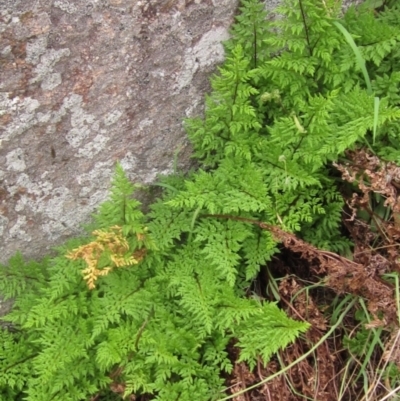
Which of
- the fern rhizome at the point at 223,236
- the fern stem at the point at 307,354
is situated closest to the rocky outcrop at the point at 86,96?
the fern rhizome at the point at 223,236

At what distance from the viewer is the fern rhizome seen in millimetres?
2854

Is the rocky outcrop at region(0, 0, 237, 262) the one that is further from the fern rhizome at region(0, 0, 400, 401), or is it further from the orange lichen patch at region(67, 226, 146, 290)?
the orange lichen patch at region(67, 226, 146, 290)

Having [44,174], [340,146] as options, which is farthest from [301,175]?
[44,174]

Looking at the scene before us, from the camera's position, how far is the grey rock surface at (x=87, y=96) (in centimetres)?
269

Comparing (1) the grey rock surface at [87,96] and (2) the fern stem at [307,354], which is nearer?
(1) the grey rock surface at [87,96]

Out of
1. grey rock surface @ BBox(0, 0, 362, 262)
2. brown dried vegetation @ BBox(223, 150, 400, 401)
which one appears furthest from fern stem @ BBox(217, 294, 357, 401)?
grey rock surface @ BBox(0, 0, 362, 262)

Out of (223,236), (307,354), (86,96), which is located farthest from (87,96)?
(307,354)

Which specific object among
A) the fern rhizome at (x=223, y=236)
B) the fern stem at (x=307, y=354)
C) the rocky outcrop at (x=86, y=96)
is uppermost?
the rocky outcrop at (x=86, y=96)

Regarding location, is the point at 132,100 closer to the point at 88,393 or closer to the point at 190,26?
the point at 190,26

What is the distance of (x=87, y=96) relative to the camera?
288 centimetres

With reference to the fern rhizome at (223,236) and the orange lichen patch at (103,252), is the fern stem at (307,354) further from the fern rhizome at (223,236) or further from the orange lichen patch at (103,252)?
the orange lichen patch at (103,252)

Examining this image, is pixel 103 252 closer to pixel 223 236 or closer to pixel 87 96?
pixel 223 236

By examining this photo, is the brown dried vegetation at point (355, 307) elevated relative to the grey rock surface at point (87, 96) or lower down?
lower down

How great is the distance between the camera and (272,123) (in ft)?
10.3
